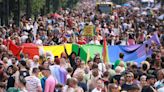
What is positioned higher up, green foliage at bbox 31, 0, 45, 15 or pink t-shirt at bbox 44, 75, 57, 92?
green foliage at bbox 31, 0, 45, 15

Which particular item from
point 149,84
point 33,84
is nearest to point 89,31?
point 33,84

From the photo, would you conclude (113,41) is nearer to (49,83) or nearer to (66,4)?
(49,83)

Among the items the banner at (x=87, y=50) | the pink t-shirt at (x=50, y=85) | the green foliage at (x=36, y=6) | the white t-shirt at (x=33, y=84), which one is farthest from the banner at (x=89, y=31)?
the green foliage at (x=36, y=6)

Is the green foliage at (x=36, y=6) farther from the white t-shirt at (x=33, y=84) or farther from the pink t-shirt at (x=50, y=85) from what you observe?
the white t-shirt at (x=33, y=84)

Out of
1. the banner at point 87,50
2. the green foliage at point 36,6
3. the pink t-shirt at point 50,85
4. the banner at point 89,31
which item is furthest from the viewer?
the green foliage at point 36,6

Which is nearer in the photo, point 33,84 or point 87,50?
point 33,84

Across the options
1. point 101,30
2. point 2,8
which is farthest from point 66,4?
point 101,30

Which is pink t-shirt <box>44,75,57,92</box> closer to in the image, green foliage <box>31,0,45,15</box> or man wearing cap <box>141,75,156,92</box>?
man wearing cap <box>141,75,156,92</box>

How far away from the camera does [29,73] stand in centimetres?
1694

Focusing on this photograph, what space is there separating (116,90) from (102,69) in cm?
491

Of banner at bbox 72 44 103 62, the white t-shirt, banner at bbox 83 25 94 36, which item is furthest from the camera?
banner at bbox 83 25 94 36

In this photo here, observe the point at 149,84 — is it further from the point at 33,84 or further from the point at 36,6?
the point at 36,6

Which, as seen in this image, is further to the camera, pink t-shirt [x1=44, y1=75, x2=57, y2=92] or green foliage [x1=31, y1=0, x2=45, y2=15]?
green foliage [x1=31, y1=0, x2=45, y2=15]

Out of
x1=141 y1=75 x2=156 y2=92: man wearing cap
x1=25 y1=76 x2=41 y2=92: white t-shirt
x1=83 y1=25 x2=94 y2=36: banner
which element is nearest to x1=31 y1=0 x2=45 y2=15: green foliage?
x1=83 y1=25 x2=94 y2=36: banner
